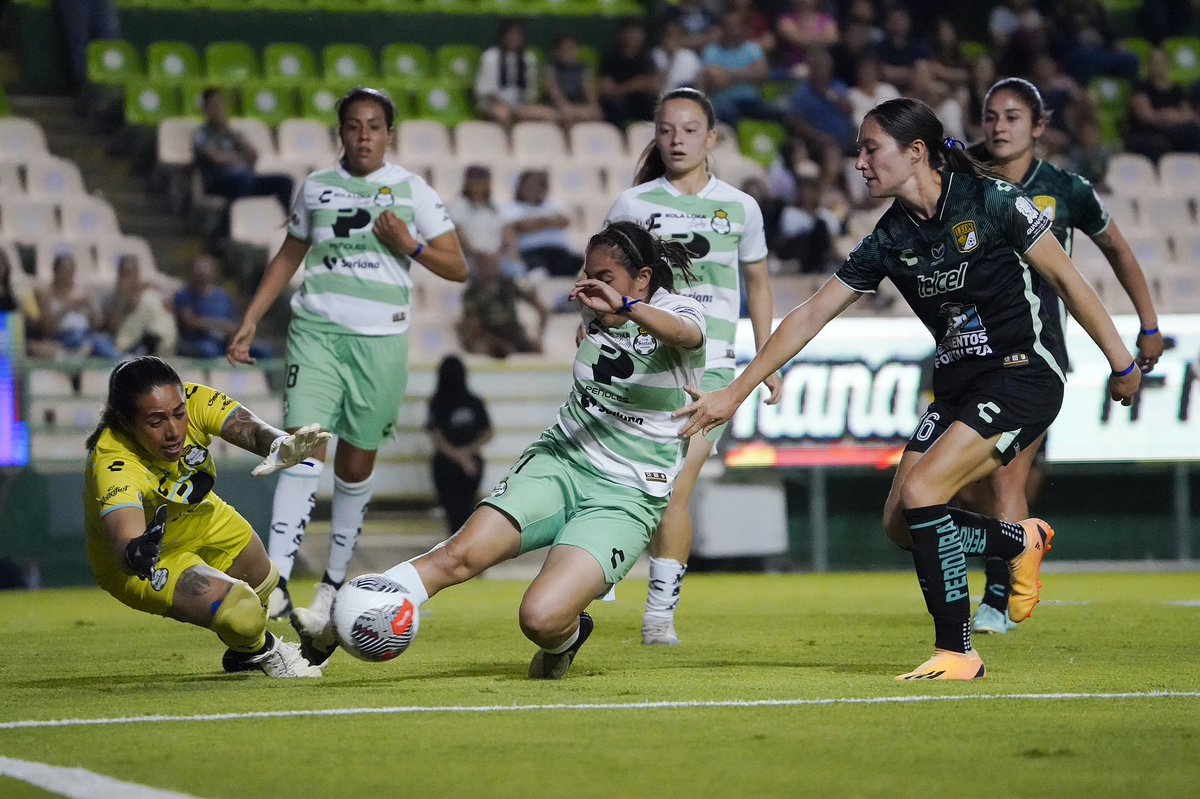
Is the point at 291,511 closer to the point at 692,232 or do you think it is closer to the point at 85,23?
the point at 692,232

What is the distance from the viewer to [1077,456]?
1249 cm

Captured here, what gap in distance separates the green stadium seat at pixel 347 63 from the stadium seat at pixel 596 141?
2.15m

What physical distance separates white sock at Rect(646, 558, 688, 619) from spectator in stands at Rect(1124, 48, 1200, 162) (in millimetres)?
11425

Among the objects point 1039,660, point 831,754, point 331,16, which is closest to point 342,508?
point 1039,660

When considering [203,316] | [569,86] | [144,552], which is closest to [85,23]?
[569,86]

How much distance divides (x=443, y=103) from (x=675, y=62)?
7.14 ft

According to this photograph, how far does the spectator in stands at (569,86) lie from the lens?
1639 cm

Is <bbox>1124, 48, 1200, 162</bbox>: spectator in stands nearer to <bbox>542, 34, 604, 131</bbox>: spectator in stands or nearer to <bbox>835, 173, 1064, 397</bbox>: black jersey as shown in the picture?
<bbox>542, 34, 604, 131</bbox>: spectator in stands

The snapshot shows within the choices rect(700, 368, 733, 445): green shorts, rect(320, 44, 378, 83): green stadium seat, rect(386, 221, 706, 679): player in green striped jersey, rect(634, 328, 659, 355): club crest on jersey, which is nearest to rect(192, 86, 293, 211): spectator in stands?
rect(320, 44, 378, 83): green stadium seat

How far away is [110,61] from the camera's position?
54.1 ft

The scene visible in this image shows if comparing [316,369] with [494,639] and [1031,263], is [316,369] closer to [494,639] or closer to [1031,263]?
[494,639]

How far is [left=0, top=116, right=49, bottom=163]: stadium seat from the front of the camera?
15094 millimetres

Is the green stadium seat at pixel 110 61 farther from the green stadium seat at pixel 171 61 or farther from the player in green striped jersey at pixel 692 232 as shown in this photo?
the player in green striped jersey at pixel 692 232

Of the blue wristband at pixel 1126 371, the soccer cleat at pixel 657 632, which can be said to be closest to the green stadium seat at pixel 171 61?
the soccer cleat at pixel 657 632
